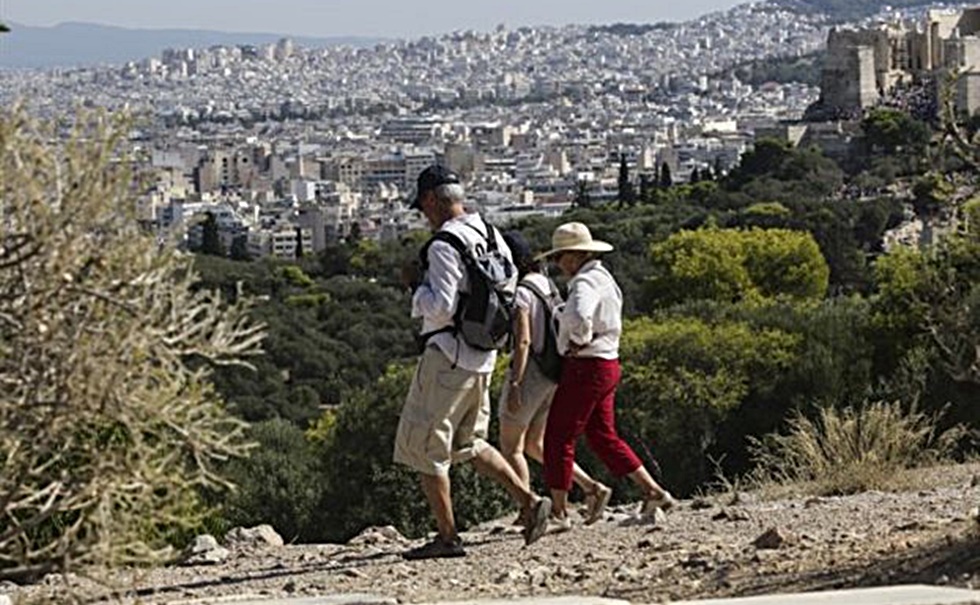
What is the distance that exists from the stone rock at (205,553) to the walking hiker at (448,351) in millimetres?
969

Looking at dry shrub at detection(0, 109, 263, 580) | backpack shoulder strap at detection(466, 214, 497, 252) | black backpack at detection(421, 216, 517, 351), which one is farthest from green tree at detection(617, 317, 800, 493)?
dry shrub at detection(0, 109, 263, 580)

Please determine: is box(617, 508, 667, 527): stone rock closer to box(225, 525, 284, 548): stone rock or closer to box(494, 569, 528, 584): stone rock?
box(494, 569, 528, 584): stone rock

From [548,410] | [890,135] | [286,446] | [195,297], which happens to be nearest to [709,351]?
[286,446]

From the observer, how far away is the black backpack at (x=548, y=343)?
28.3ft

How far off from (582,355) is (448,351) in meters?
0.76

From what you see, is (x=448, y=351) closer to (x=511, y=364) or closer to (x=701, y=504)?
(x=511, y=364)

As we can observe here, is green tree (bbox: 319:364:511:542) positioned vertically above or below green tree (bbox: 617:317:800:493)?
above

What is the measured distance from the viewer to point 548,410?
8797mm

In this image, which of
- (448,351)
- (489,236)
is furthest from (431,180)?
(448,351)

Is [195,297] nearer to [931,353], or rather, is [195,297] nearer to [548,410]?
[548,410]

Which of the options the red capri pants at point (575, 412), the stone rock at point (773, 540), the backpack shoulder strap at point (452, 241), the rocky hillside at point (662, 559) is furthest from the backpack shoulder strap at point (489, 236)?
the stone rock at point (773, 540)

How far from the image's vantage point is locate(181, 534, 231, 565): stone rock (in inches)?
345

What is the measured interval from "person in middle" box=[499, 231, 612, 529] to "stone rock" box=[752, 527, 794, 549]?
1.19 meters

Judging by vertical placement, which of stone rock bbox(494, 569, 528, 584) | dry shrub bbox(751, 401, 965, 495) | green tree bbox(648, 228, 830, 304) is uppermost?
stone rock bbox(494, 569, 528, 584)
